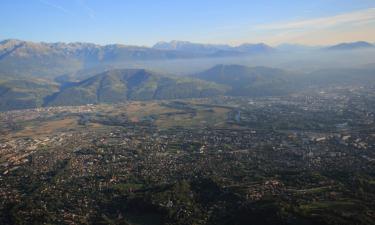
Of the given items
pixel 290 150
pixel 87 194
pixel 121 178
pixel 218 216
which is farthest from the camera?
pixel 290 150

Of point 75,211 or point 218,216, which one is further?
point 75,211

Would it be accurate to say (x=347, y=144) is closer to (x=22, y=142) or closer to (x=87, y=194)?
(x=87, y=194)

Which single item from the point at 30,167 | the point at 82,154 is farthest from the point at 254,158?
the point at 30,167

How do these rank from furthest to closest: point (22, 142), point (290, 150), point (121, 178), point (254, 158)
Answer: point (22, 142) → point (290, 150) → point (254, 158) → point (121, 178)

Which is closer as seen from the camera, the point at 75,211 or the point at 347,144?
the point at 75,211

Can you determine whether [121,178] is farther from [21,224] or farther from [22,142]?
[22,142]

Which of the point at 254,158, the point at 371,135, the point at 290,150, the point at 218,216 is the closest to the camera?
the point at 218,216

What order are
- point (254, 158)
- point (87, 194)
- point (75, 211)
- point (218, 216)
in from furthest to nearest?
point (254, 158) → point (87, 194) → point (75, 211) → point (218, 216)

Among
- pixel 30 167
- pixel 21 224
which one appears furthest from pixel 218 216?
pixel 30 167
